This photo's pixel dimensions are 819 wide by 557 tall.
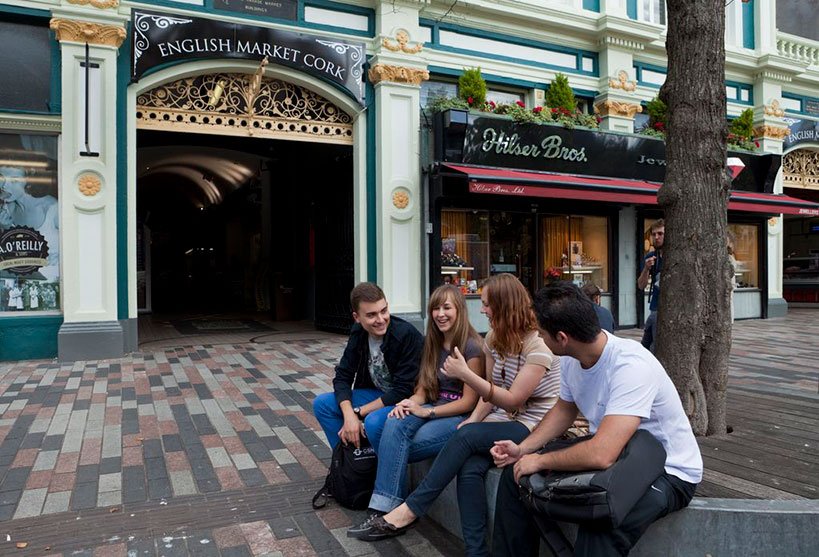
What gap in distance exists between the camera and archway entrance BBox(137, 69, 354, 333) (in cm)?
911

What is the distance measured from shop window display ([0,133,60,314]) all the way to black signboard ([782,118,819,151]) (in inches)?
601

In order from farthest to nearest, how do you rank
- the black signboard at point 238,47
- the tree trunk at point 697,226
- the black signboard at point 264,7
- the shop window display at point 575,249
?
the shop window display at point 575,249 < the black signboard at point 264,7 < the black signboard at point 238,47 < the tree trunk at point 697,226

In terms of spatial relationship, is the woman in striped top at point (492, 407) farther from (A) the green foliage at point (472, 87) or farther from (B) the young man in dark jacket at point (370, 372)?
(A) the green foliage at point (472, 87)

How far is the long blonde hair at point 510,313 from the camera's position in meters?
2.99

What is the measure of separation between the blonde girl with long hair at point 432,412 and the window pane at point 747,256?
42.4ft

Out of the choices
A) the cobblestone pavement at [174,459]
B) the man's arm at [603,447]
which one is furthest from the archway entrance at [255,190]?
the man's arm at [603,447]

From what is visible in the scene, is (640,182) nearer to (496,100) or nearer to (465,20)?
(496,100)

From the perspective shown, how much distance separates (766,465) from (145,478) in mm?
3634

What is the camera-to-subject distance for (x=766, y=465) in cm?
318

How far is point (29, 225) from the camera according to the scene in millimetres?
8141

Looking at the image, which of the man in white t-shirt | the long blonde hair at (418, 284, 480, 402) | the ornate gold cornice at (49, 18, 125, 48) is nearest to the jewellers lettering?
the ornate gold cornice at (49, 18, 125, 48)

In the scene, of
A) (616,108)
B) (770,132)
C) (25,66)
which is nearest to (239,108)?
(25,66)

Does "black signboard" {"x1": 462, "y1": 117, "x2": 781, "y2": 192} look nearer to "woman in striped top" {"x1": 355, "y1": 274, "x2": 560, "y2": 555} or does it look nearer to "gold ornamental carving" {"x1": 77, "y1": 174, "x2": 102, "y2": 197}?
"gold ornamental carving" {"x1": 77, "y1": 174, "x2": 102, "y2": 197}

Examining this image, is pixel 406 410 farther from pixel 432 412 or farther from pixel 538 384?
pixel 538 384
